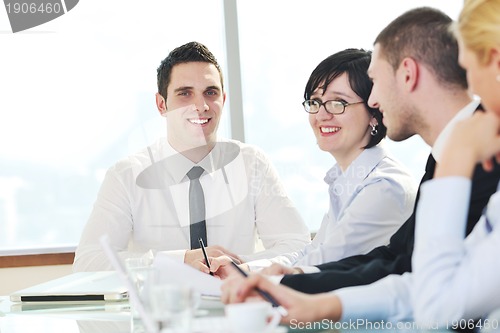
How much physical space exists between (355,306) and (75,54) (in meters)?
3.38

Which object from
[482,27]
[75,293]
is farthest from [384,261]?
[75,293]

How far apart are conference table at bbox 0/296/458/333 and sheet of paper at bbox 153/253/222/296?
0.15 ft

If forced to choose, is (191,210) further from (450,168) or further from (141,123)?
(450,168)

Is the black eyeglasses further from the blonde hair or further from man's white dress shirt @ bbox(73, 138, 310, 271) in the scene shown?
the blonde hair

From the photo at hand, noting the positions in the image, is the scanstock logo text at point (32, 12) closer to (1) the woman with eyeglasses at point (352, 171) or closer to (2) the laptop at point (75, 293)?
(1) the woman with eyeglasses at point (352, 171)

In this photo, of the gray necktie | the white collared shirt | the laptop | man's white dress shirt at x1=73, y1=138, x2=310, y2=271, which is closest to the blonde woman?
the white collared shirt

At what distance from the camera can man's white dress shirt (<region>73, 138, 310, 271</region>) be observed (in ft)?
11.2

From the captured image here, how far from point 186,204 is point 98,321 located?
1.65 meters

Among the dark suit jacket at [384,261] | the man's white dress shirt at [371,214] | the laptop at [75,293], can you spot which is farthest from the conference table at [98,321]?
the man's white dress shirt at [371,214]

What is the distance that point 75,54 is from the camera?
4.57 meters

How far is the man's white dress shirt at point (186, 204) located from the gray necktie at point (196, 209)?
0.03 metres

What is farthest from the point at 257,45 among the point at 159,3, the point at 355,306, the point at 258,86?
the point at 355,306

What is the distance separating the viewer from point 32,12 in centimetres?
468

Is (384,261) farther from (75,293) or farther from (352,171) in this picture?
(75,293)
